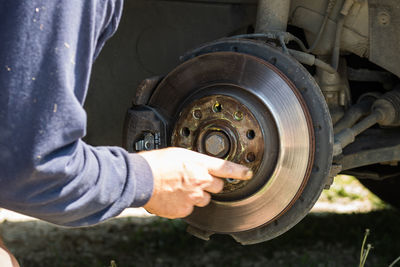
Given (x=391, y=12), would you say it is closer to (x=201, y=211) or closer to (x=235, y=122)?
(x=235, y=122)

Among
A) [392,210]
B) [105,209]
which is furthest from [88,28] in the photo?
[392,210]

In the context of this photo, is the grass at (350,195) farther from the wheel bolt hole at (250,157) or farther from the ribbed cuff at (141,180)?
the ribbed cuff at (141,180)

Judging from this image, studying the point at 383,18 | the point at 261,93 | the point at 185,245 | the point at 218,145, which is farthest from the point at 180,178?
the point at 185,245

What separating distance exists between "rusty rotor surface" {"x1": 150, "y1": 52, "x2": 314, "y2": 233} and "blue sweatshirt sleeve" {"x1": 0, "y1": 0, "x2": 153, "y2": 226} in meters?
0.53

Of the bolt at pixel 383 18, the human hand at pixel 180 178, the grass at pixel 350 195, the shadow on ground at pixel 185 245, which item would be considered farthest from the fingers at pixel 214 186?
the grass at pixel 350 195

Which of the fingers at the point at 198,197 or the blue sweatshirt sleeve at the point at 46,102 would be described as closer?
the blue sweatshirt sleeve at the point at 46,102

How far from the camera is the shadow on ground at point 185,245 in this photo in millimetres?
2336

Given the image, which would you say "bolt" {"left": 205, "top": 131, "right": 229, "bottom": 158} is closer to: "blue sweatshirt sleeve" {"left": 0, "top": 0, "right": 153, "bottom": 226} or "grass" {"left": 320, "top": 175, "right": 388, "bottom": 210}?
"blue sweatshirt sleeve" {"left": 0, "top": 0, "right": 153, "bottom": 226}

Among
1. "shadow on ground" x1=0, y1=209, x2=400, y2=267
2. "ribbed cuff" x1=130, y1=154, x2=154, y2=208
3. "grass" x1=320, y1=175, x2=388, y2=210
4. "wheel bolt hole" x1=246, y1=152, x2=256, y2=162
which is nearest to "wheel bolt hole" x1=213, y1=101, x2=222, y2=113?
"wheel bolt hole" x1=246, y1=152, x2=256, y2=162

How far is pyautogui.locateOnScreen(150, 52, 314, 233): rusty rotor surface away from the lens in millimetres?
1474

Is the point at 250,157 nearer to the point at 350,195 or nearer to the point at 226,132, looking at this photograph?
the point at 226,132

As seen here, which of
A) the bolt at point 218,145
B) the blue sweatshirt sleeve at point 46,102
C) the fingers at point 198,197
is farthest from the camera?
the bolt at point 218,145

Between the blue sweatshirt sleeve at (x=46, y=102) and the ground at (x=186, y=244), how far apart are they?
1330mm

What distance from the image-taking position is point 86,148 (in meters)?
1.05
